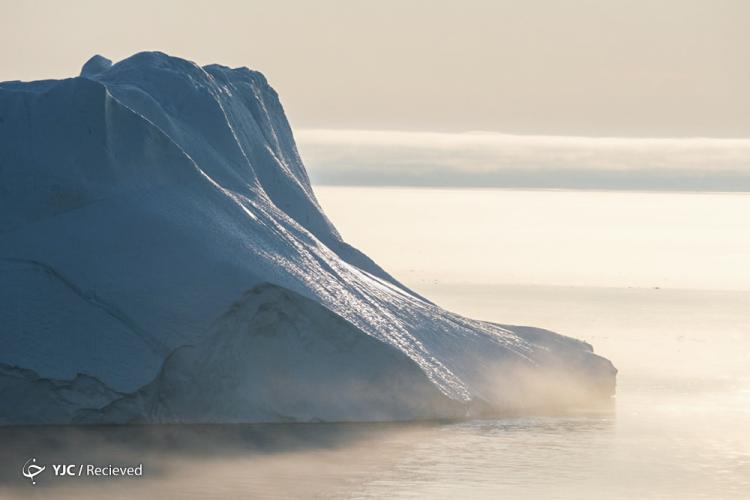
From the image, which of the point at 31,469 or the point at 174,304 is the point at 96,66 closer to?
the point at 174,304

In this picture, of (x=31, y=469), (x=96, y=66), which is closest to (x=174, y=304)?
(x=31, y=469)

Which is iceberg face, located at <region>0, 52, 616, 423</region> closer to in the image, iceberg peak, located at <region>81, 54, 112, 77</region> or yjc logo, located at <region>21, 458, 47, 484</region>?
yjc logo, located at <region>21, 458, 47, 484</region>

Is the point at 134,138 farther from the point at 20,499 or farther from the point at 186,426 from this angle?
the point at 20,499

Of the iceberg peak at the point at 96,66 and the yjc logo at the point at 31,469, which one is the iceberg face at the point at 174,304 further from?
the iceberg peak at the point at 96,66

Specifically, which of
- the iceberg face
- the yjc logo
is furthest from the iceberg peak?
the yjc logo

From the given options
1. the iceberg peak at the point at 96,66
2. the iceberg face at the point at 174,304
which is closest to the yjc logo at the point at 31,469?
the iceberg face at the point at 174,304
